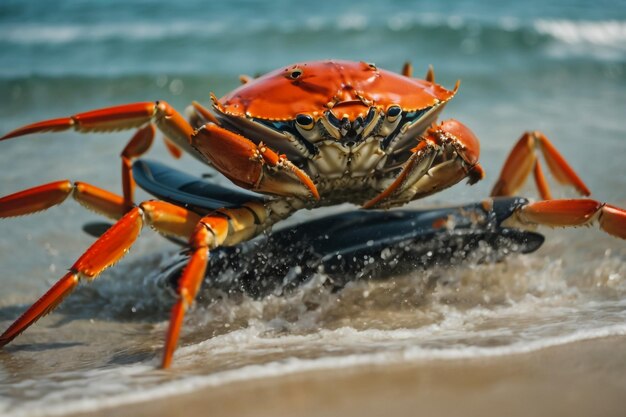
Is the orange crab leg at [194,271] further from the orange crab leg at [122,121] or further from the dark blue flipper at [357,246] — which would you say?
the orange crab leg at [122,121]

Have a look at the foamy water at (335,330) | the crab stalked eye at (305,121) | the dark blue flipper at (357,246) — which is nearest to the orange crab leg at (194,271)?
the foamy water at (335,330)

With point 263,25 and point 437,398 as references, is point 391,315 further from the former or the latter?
point 263,25

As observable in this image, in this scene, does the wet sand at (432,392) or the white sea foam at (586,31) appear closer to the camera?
the wet sand at (432,392)

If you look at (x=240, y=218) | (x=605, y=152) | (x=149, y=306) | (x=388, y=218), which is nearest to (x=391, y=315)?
(x=388, y=218)

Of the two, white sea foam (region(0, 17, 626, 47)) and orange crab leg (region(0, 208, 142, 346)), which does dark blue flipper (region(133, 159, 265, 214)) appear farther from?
white sea foam (region(0, 17, 626, 47))

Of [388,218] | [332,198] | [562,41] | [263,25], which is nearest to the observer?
[332,198]

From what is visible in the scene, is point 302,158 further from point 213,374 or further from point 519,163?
point 519,163

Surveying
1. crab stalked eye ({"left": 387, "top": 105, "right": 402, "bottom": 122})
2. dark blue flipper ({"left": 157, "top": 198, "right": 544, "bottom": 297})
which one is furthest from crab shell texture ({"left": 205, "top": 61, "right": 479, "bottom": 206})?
dark blue flipper ({"left": 157, "top": 198, "right": 544, "bottom": 297})
